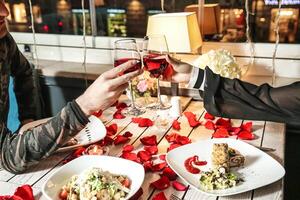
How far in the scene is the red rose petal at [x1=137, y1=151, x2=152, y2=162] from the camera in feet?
3.68

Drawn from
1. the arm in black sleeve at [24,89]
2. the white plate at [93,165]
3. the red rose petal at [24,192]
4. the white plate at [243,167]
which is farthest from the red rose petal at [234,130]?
the arm in black sleeve at [24,89]

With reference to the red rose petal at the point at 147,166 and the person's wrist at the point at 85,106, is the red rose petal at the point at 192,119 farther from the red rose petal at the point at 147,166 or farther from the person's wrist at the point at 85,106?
the person's wrist at the point at 85,106

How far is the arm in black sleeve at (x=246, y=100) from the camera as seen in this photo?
121 cm

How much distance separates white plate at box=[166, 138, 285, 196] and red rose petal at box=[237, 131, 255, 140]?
3.9 inches

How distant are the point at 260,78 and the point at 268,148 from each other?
2.98ft

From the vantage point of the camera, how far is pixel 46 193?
90 centimetres

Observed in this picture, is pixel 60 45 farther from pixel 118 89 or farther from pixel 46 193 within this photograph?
pixel 46 193

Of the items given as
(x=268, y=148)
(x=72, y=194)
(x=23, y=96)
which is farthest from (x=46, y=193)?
(x=23, y=96)

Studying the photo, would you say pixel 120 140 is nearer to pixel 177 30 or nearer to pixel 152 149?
pixel 152 149

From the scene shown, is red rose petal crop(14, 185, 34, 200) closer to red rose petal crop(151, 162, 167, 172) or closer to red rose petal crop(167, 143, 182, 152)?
red rose petal crop(151, 162, 167, 172)

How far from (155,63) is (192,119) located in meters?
0.32

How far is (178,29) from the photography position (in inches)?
70.1

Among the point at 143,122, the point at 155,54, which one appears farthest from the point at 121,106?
the point at 155,54

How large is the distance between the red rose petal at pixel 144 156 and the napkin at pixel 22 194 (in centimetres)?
36
